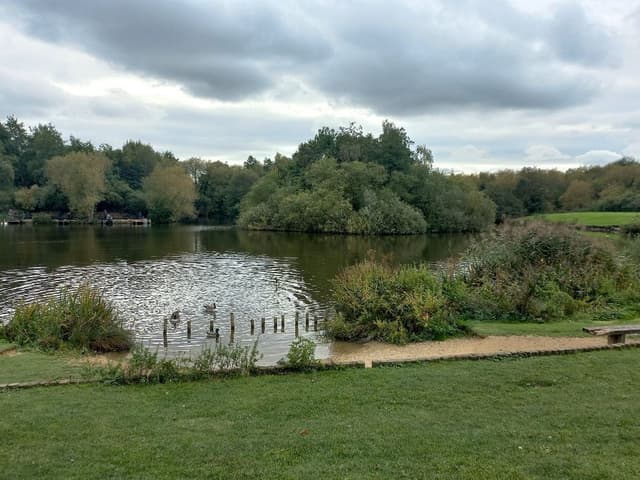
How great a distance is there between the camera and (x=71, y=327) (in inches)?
543

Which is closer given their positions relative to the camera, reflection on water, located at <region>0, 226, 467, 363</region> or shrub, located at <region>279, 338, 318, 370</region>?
shrub, located at <region>279, 338, 318, 370</region>

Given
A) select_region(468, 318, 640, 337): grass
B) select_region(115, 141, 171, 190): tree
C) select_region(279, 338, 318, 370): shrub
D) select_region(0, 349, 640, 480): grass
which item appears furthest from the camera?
select_region(115, 141, 171, 190): tree

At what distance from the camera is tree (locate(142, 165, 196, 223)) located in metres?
90.4

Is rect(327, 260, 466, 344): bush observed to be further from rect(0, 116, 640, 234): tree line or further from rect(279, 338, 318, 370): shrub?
rect(0, 116, 640, 234): tree line

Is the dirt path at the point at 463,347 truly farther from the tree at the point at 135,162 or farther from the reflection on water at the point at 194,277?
the tree at the point at 135,162

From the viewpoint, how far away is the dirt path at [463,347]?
37.8ft

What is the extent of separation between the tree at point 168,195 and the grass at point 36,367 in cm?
8194

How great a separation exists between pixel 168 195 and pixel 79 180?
602 inches

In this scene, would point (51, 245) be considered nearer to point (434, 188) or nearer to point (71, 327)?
point (71, 327)

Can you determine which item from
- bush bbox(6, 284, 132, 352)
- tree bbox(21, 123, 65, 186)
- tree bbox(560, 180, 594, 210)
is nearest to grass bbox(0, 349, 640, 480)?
bush bbox(6, 284, 132, 352)

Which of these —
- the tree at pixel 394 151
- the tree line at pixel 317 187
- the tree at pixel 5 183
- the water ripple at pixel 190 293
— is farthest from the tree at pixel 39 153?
the water ripple at pixel 190 293

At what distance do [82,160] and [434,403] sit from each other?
8941 centimetres

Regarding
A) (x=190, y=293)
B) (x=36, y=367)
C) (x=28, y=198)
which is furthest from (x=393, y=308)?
(x=28, y=198)

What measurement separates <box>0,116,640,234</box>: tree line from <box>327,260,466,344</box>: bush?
45830 mm
